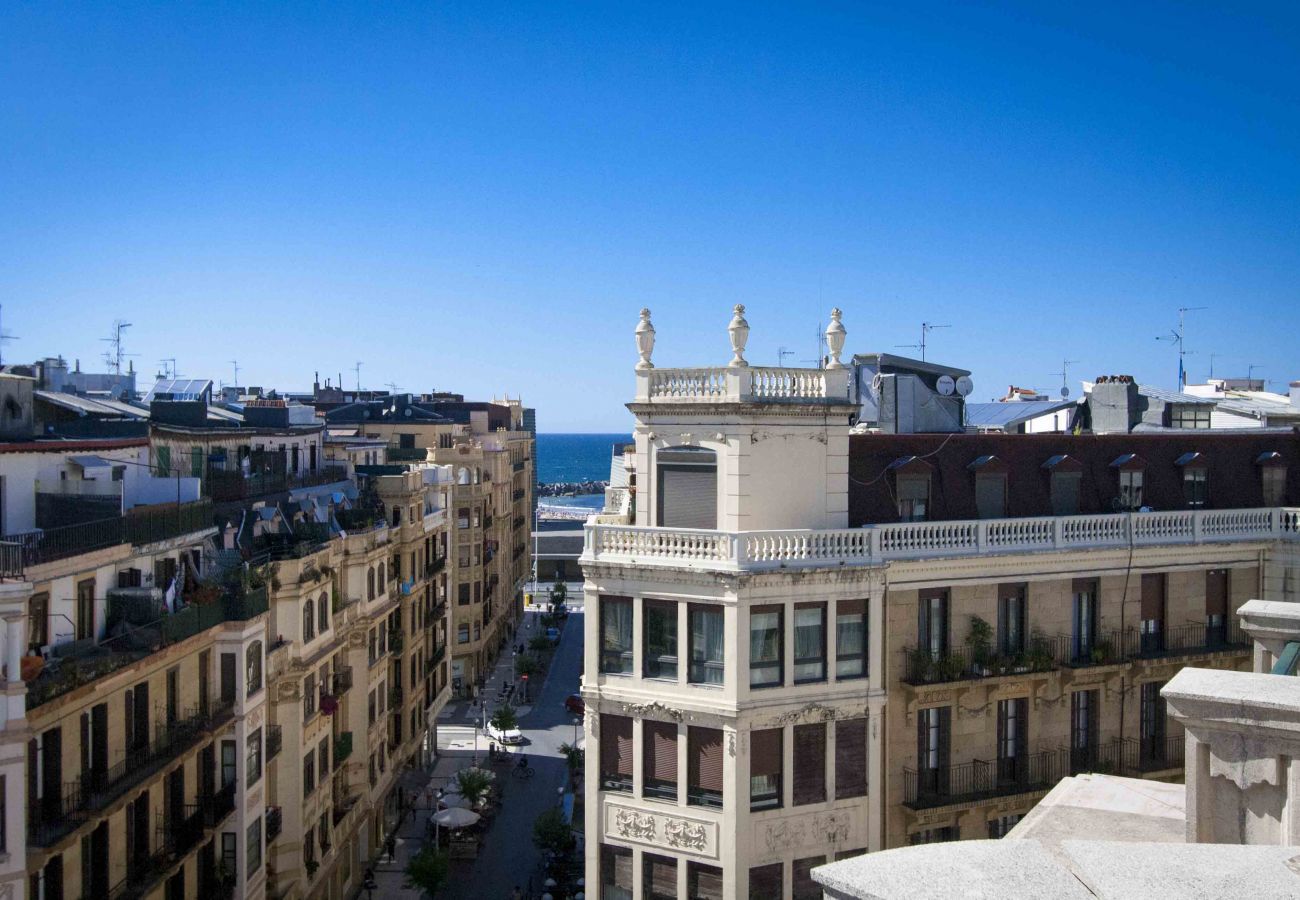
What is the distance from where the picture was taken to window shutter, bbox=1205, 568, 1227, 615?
107 feet

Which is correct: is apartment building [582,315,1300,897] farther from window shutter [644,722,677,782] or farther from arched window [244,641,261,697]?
arched window [244,641,261,697]

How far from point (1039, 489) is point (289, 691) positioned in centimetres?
2464

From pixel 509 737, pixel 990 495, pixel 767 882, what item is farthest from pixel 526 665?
pixel 767 882

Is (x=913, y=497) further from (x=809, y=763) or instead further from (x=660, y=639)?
(x=660, y=639)

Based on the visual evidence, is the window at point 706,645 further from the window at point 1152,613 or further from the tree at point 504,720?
the tree at point 504,720

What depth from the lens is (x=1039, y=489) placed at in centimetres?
3275

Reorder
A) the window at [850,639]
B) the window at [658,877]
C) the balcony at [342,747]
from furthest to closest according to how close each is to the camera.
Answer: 1. the balcony at [342,747]
2. the window at [850,639]
3. the window at [658,877]

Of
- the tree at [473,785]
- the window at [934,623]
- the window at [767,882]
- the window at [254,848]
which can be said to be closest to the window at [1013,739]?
the window at [934,623]

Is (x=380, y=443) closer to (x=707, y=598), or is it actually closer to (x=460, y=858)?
(x=460, y=858)

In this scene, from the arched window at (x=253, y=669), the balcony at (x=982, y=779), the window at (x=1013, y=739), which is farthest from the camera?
the arched window at (x=253, y=669)

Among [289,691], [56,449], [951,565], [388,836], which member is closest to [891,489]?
[951,565]

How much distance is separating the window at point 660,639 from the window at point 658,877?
4.62m

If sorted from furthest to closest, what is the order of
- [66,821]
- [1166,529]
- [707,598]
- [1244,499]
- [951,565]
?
1. [1244,499]
2. [1166,529]
3. [951,565]
4. [707,598]
5. [66,821]

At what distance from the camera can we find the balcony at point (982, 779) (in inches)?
1151
